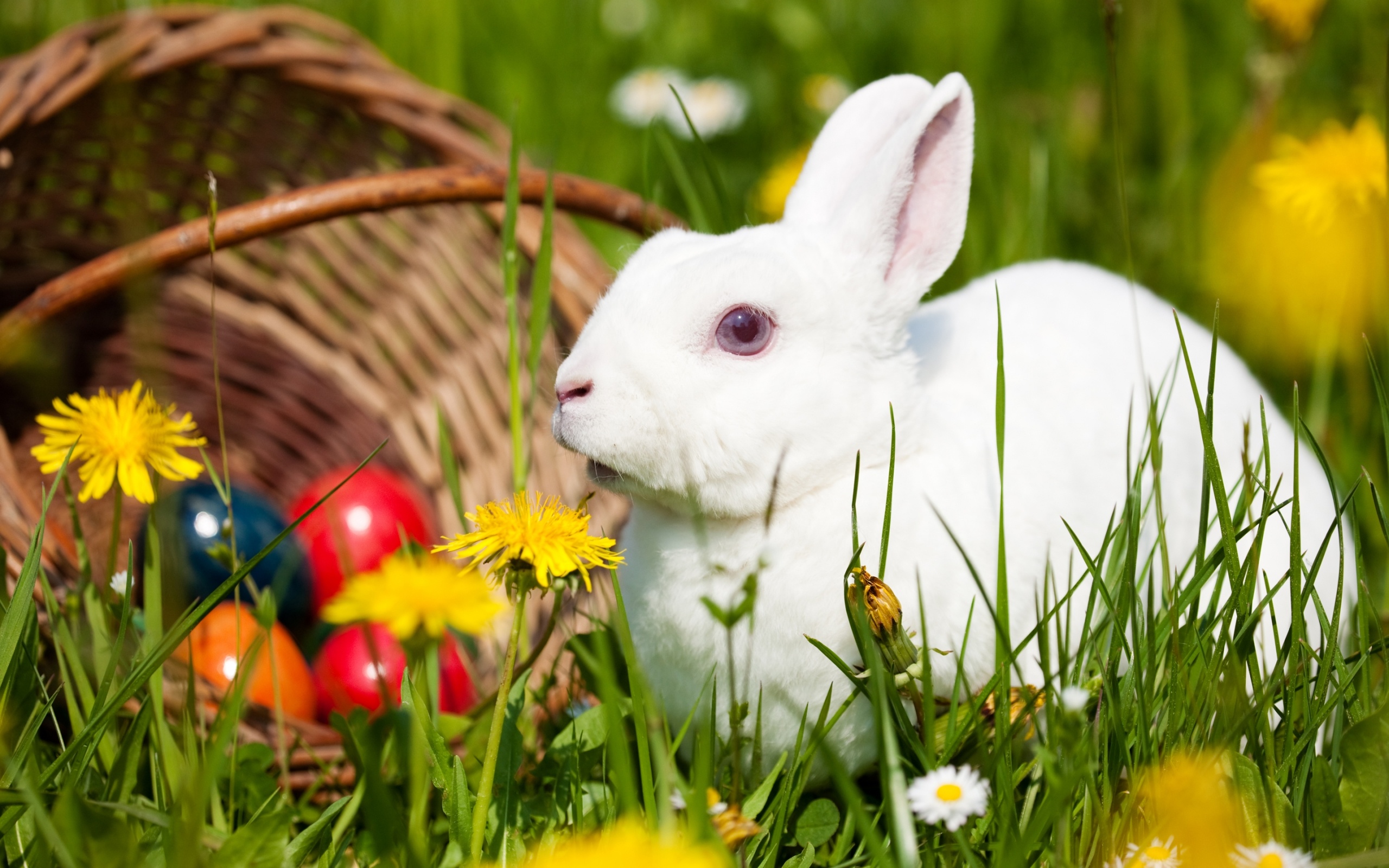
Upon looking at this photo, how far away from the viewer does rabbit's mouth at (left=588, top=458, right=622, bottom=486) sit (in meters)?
1.55

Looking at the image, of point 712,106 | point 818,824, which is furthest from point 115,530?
point 712,106

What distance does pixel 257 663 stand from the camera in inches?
77.8

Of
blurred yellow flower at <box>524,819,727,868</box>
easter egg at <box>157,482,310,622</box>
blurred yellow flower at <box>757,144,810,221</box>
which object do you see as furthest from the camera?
blurred yellow flower at <box>757,144,810,221</box>

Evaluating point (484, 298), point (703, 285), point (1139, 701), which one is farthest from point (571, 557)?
point (484, 298)

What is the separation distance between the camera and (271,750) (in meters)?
1.72

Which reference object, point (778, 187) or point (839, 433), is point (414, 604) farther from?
point (778, 187)

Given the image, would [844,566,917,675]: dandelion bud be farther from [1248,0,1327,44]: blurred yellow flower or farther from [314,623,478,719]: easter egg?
[1248,0,1327,44]: blurred yellow flower

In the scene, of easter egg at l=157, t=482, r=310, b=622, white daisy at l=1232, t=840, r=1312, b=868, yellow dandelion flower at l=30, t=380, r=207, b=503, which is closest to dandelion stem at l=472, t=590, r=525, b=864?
yellow dandelion flower at l=30, t=380, r=207, b=503

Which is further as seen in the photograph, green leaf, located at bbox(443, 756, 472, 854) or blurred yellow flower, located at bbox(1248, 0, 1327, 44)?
blurred yellow flower, located at bbox(1248, 0, 1327, 44)

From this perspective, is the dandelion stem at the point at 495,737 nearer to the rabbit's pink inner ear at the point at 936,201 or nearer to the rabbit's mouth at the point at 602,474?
the rabbit's mouth at the point at 602,474

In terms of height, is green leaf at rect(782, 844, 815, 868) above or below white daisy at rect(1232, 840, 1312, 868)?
below

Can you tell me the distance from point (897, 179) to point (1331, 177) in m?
1.15

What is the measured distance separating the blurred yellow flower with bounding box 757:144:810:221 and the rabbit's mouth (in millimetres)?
1374

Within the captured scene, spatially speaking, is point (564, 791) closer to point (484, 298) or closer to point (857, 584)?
point (857, 584)
